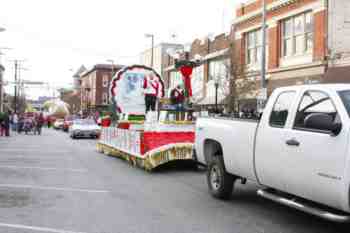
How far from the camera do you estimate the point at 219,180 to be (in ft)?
27.9

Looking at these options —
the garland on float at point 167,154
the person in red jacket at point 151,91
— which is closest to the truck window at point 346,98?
the garland on float at point 167,154

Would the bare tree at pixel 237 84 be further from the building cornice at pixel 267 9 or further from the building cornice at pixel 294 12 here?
the building cornice at pixel 267 9

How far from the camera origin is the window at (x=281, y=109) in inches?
255

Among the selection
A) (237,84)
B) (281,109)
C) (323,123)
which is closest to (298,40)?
(237,84)

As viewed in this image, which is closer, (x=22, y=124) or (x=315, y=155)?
(x=315, y=155)

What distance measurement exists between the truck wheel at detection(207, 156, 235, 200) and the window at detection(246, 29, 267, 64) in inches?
879

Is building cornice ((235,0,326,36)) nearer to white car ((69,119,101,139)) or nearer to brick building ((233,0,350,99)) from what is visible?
brick building ((233,0,350,99))

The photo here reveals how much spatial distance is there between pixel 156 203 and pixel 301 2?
67.0 feet

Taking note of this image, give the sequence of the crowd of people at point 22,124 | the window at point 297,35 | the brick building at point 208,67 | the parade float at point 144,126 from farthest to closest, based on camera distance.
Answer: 1. the brick building at point 208,67
2. the crowd of people at point 22,124
3. the window at point 297,35
4. the parade float at point 144,126

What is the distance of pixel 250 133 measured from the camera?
23.4 ft

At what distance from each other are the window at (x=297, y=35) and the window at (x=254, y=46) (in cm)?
275

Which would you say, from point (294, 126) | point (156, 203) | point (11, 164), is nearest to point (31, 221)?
point (156, 203)

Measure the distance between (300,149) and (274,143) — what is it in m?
0.61

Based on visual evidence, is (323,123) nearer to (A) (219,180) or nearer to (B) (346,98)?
(B) (346,98)
